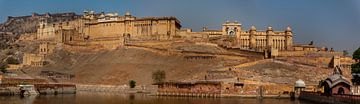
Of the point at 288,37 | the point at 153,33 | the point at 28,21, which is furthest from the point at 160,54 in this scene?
the point at 28,21

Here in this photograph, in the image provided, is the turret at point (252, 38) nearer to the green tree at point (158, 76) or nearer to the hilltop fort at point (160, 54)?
the hilltop fort at point (160, 54)

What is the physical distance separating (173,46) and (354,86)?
46656 millimetres

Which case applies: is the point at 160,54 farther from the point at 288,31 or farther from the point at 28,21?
the point at 28,21

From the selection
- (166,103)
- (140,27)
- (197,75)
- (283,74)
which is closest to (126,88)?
(197,75)

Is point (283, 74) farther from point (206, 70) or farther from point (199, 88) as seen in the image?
point (199, 88)

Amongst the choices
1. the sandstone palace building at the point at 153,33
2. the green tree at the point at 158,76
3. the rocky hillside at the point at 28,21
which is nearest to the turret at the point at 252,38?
the sandstone palace building at the point at 153,33

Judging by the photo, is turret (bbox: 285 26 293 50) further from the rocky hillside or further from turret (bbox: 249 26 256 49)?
the rocky hillside

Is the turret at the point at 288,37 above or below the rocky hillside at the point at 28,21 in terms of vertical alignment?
below

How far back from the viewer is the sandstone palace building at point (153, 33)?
99.2 metres

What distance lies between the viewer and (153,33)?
103 metres

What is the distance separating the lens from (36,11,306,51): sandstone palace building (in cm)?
9919

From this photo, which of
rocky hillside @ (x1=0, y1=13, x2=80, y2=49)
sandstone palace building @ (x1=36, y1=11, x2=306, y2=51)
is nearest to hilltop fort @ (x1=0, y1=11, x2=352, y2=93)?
sandstone palace building @ (x1=36, y1=11, x2=306, y2=51)

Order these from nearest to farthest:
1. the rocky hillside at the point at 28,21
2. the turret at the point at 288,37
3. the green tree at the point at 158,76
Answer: the green tree at the point at 158,76 < the turret at the point at 288,37 < the rocky hillside at the point at 28,21

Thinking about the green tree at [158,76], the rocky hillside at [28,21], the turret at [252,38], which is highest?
the rocky hillside at [28,21]
